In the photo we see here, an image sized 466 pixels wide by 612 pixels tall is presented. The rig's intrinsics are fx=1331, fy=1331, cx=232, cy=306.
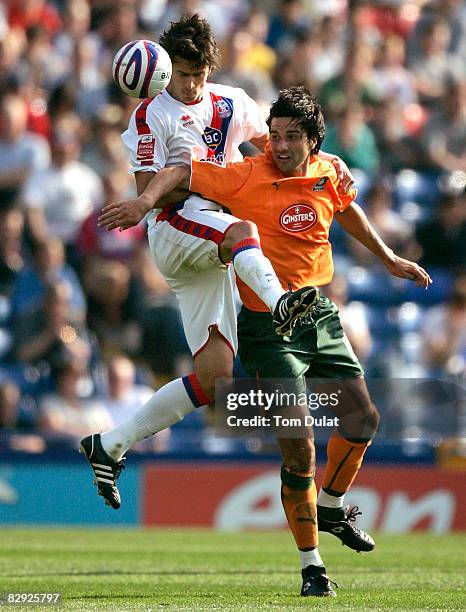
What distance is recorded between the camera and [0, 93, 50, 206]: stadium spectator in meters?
14.6

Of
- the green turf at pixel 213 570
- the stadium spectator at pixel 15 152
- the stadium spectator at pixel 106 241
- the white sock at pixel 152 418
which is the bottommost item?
the green turf at pixel 213 570

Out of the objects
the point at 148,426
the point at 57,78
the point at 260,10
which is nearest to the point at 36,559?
the point at 148,426

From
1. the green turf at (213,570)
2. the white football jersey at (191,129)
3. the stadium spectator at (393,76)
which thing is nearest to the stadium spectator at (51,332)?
the green turf at (213,570)

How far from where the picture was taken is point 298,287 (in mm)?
7621

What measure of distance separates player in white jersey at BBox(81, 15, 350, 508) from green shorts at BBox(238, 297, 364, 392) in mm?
333

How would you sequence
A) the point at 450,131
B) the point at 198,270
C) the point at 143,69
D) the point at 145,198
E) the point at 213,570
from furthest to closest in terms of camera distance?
the point at 450,131 < the point at 213,570 < the point at 198,270 < the point at 143,69 < the point at 145,198

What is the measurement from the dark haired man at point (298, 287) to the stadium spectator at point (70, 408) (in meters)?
5.32

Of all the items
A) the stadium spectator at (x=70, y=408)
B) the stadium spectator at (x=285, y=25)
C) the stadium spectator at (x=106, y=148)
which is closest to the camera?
the stadium spectator at (x=70, y=408)

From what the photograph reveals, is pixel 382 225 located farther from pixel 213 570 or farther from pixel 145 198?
pixel 145 198

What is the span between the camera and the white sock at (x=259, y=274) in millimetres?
7172

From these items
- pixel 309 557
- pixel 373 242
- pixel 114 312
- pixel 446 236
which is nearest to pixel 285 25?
pixel 446 236

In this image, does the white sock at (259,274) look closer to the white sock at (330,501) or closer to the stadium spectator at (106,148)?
the white sock at (330,501)

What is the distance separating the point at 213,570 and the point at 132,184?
6.92 metres

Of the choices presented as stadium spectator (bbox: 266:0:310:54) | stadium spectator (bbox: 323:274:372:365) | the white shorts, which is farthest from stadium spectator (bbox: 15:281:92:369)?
stadium spectator (bbox: 266:0:310:54)
